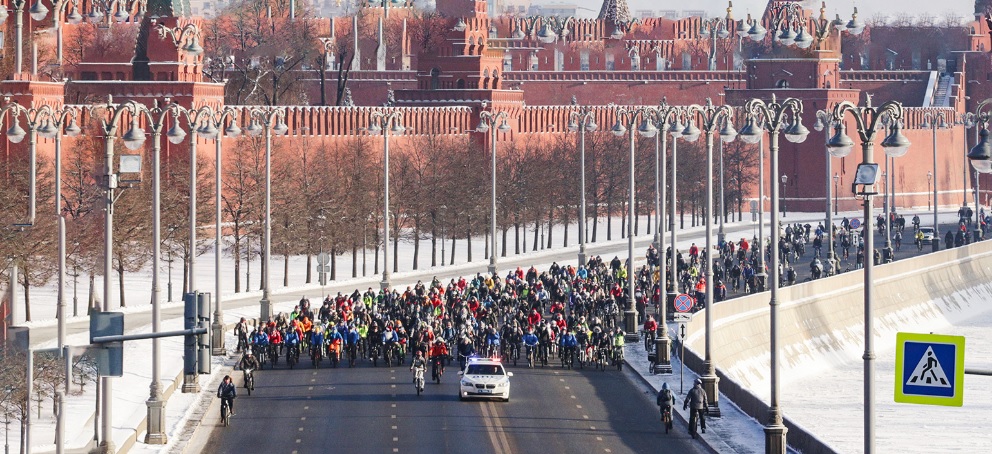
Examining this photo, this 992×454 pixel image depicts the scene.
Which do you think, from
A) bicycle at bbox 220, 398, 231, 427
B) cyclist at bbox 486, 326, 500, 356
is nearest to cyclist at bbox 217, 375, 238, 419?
bicycle at bbox 220, 398, 231, 427

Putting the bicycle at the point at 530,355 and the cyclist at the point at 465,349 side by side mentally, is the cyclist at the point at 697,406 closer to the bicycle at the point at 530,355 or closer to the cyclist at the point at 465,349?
the cyclist at the point at 465,349

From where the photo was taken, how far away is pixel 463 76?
346 ft

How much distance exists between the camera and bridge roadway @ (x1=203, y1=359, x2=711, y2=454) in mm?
35594

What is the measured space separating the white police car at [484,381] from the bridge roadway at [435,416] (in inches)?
7.1

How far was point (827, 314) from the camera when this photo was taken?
69.6 meters

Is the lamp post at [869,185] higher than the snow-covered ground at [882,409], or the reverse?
the lamp post at [869,185]

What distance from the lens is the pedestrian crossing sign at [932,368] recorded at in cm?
2202

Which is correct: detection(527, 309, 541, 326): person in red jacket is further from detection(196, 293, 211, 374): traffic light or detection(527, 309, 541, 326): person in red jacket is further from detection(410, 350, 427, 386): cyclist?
detection(196, 293, 211, 374): traffic light

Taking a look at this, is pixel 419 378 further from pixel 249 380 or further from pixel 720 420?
pixel 720 420

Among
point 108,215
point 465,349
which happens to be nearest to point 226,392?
point 108,215

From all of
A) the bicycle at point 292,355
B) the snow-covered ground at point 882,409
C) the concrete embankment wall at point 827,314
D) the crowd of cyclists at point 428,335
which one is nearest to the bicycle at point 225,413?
the crowd of cyclists at point 428,335

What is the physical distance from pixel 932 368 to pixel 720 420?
669 inches

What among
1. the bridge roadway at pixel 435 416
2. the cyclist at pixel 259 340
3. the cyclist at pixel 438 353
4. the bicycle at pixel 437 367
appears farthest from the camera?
the cyclist at pixel 259 340

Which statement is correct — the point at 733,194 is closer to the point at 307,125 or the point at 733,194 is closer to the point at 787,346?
the point at 307,125
